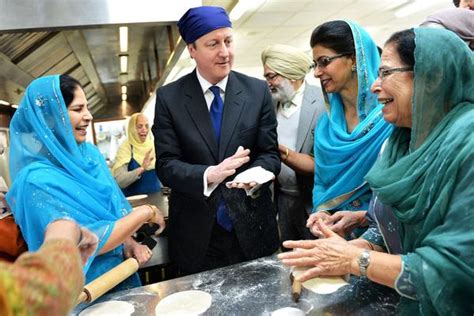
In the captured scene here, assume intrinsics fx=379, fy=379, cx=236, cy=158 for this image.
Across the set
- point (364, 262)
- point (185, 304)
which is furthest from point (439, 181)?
point (185, 304)

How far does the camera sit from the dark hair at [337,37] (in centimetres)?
159

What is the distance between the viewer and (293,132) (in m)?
2.13

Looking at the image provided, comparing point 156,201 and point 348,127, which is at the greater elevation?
point 348,127

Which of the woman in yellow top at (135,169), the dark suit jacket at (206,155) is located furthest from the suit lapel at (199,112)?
the woman in yellow top at (135,169)

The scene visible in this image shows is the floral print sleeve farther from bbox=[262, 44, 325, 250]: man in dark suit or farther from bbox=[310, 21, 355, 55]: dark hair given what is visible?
Result: bbox=[262, 44, 325, 250]: man in dark suit

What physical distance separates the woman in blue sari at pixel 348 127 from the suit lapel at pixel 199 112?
504mm

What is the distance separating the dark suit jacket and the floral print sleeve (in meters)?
0.97

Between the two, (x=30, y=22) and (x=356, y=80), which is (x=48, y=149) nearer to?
(x=30, y=22)

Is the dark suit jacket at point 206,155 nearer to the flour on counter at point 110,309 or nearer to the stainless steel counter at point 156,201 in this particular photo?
the flour on counter at point 110,309

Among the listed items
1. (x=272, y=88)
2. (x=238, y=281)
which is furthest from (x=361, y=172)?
(x=272, y=88)

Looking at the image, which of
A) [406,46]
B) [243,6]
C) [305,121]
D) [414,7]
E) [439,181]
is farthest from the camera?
[414,7]

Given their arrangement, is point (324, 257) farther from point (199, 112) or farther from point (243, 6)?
point (243, 6)

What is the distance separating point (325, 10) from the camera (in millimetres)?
5539

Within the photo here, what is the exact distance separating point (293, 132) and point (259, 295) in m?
1.13
